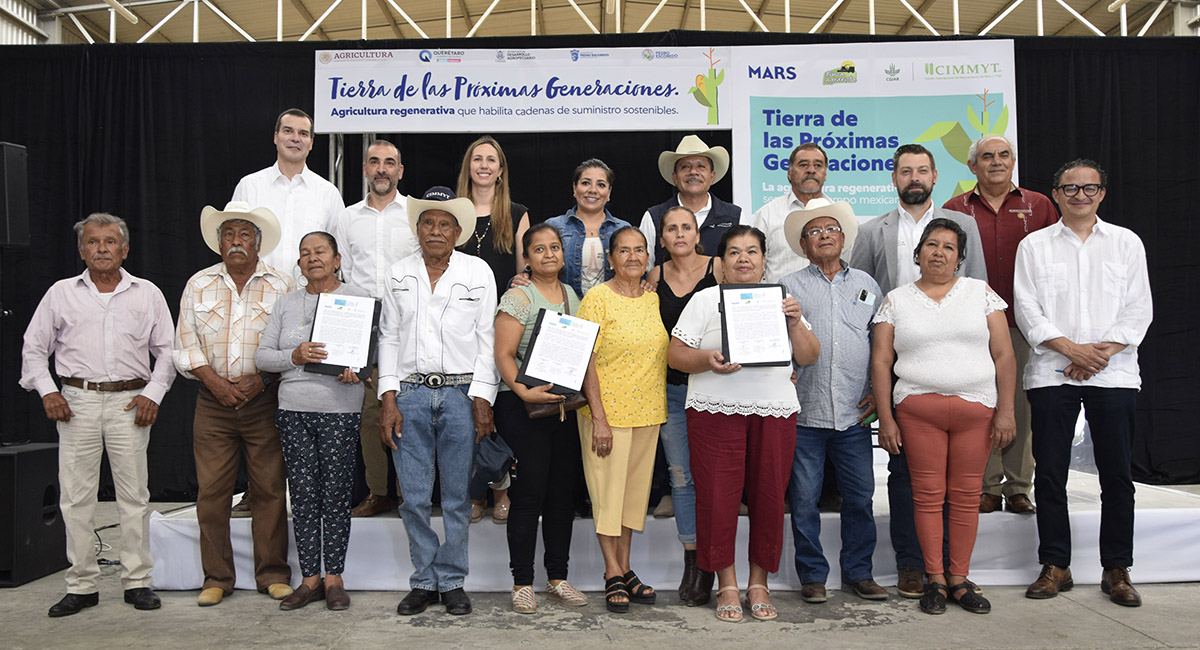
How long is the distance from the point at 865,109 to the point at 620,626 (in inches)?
160

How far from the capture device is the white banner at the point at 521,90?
5770 millimetres

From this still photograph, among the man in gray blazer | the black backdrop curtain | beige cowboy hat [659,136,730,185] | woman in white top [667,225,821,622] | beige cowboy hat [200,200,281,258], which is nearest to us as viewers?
woman in white top [667,225,821,622]

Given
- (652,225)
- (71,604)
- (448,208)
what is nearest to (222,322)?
(448,208)

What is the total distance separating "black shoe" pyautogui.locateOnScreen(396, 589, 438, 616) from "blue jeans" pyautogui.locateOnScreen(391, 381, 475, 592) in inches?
1.1

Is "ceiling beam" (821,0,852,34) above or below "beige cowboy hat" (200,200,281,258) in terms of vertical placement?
above

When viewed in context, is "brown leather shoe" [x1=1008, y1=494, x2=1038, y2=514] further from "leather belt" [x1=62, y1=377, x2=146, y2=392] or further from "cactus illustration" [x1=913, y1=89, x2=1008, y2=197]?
"leather belt" [x1=62, y1=377, x2=146, y2=392]

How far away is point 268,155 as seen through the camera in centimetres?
655

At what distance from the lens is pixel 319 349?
3326 millimetres

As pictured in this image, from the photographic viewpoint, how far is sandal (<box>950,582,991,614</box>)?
11.0 feet

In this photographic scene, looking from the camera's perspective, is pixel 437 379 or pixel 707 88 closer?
pixel 437 379

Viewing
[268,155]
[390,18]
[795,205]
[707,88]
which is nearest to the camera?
[795,205]

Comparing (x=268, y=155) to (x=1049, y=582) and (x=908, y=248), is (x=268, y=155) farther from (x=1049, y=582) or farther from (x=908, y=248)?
(x=1049, y=582)

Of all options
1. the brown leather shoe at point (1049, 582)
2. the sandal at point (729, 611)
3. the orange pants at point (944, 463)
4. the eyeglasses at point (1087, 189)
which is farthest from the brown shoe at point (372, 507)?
the eyeglasses at point (1087, 189)

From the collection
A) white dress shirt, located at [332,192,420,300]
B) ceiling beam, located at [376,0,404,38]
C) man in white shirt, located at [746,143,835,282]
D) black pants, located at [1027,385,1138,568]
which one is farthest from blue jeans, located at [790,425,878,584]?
ceiling beam, located at [376,0,404,38]
